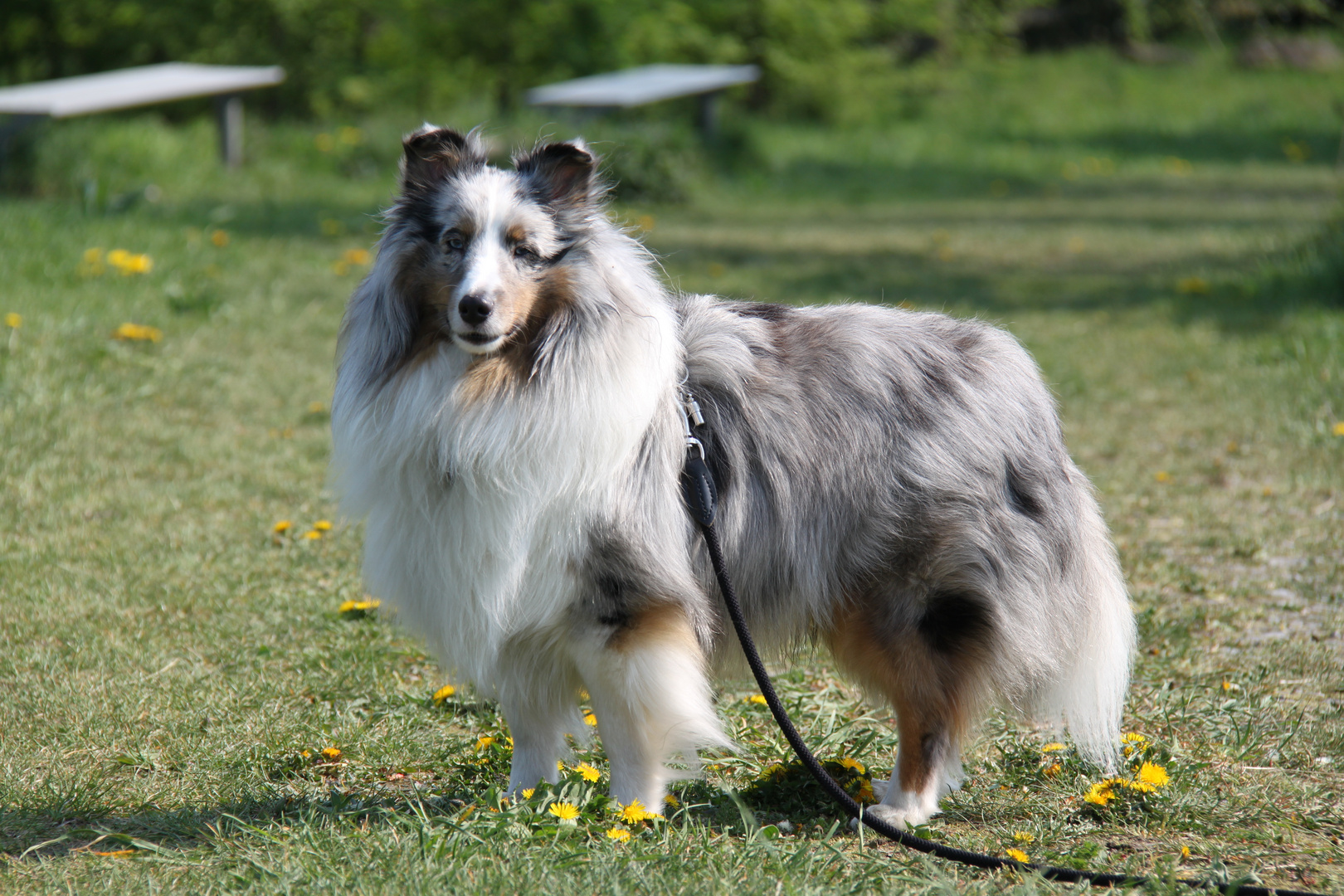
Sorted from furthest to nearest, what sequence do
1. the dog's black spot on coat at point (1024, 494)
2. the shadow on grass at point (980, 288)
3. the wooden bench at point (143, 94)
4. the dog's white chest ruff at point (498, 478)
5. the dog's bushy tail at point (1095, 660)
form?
the wooden bench at point (143, 94)
the shadow on grass at point (980, 288)
the dog's bushy tail at point (1095, 660)
the dog's black spot on coat at point (1024, 494)
the dog's white chest ruff at point (498, 478)

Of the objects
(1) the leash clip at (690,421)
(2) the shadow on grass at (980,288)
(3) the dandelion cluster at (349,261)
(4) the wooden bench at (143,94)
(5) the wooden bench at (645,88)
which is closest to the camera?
(1) the leash clip at (690,421)

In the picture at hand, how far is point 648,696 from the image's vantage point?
2.84 metres

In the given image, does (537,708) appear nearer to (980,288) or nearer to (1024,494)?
(1024,494)

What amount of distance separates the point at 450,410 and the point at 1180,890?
6.56 feet

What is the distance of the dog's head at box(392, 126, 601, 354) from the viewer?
108 inches

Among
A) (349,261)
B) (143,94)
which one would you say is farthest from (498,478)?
(143,94)

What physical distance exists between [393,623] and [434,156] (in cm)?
170

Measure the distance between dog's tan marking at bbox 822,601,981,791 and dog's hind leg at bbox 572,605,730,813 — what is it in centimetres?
43

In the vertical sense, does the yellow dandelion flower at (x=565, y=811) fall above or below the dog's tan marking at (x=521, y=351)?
below

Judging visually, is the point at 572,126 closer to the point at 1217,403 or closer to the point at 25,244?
the point at 25,244

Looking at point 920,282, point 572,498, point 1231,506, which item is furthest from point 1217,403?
point 572,498

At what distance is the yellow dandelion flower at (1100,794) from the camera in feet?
10.1

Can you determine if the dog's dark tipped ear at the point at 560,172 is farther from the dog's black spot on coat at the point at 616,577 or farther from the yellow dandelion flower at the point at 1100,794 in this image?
the yellow dandelion flower at the point at 1100,794

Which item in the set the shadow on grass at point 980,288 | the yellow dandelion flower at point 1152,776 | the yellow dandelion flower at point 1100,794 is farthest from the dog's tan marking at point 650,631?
the shadow on grass at point 980,288
